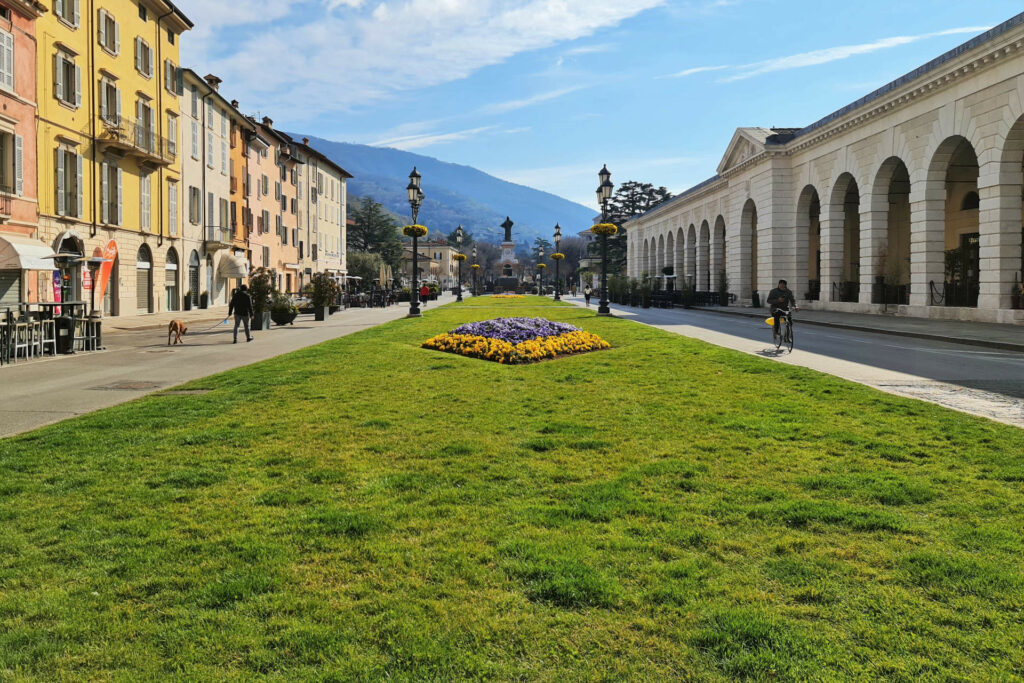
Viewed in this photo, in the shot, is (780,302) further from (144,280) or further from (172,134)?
(172,134)

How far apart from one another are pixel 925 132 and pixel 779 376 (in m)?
23.3

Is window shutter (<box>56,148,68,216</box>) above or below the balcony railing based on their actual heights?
above

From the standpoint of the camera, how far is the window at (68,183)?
27.9m

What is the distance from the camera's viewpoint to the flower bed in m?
14.5

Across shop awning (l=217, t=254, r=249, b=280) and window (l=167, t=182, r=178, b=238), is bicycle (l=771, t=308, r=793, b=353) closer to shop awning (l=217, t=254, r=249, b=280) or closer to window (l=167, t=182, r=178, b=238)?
window (l=167, t=182, r=178, b=238)

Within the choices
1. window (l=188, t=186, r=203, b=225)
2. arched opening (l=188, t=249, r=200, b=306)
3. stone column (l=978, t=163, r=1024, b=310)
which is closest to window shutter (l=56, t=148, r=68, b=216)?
window (l=188, t=186, r=203, b=225)

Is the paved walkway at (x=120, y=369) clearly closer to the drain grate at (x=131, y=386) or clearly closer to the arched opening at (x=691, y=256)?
the drain grate at (x=131, y=386)

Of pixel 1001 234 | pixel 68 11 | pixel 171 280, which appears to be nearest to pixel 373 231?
pixel 171 280

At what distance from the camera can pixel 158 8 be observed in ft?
121

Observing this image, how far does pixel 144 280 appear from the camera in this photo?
119 ft

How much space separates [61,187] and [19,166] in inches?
127

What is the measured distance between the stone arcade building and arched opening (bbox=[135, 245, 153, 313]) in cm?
3469

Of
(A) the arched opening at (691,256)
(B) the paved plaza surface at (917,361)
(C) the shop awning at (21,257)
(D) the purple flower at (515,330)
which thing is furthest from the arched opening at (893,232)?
(C) the shop awning at (21,257)

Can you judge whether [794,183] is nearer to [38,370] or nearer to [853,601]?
[38,370]
